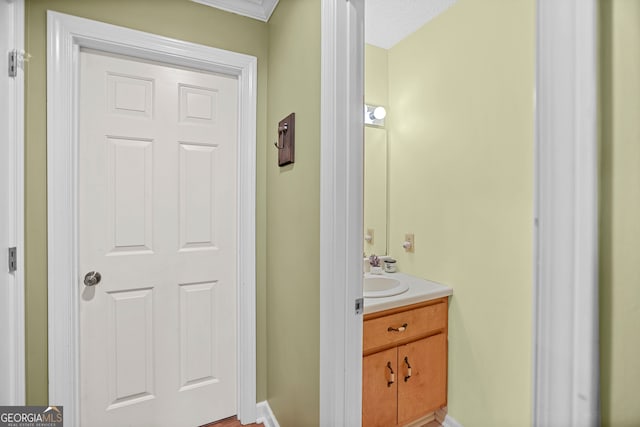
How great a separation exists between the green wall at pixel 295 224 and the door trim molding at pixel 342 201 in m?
0.09

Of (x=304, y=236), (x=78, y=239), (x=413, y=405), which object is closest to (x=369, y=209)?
(x=304, y=236)

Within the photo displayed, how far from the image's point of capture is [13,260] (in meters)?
1.20

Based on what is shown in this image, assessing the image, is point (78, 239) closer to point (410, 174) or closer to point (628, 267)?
point (628, 267)

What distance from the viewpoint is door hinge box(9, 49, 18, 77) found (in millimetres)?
1186

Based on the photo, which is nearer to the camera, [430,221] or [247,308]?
[247,308]

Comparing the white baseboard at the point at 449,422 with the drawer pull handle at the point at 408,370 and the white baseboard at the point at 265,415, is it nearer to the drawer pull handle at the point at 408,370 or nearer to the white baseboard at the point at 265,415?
the drawer pull handle at the point at 408,370

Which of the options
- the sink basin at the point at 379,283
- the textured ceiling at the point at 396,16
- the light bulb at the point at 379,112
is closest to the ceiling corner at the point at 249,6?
the textured ceiling at the point at 396,16

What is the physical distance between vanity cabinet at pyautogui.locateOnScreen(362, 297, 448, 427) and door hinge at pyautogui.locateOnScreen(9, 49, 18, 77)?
6.11 ft

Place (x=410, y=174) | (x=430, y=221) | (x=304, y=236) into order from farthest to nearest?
(x=410, y=174) → (x=430, y=221) → (x=304, y=236)

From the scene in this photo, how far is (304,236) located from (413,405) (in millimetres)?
1191

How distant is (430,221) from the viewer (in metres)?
1.93

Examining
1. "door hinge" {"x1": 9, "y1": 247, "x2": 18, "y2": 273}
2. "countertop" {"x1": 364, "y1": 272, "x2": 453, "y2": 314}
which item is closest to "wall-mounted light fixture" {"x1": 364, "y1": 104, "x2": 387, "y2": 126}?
"countertop" {"x1": 364, "y1": 272, "x2": 453, "y2": 314}

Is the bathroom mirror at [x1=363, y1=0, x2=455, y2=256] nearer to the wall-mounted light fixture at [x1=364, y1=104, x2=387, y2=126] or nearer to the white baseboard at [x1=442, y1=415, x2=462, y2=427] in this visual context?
the wall-mounted light fixture at [x1=364, y1=104, x2=387, y2=126]

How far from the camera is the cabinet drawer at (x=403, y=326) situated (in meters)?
1.47
